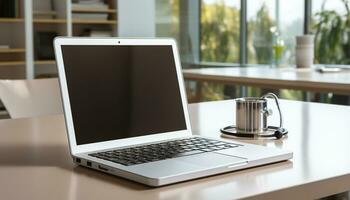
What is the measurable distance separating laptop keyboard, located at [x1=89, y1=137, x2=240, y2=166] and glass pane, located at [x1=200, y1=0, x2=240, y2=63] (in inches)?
187

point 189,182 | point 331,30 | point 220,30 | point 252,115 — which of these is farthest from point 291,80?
point 220,30

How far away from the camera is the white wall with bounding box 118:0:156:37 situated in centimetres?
509

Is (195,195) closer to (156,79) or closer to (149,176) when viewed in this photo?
(149,176)

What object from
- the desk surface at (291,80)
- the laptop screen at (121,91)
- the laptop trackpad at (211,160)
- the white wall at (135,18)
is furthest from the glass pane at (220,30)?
the laptop trackpad at (211,160)

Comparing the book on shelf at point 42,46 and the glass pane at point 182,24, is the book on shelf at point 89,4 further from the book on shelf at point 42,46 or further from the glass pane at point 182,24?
the glass pane at point 182,24

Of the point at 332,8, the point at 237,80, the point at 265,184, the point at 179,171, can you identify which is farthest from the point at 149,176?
the point at 332,8

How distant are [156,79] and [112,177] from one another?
0.34 meters

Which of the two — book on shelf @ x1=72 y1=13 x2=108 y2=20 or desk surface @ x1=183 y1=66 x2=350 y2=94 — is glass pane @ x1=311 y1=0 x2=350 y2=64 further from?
book on shelf @ x1=72 y1=13 x2=108 y2=20

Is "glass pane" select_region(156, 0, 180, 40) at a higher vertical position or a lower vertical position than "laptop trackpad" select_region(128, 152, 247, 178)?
higher

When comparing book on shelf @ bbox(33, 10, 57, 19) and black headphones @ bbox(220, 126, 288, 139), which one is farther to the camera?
book on shelf @ bbox(33, 10, 57, 19)

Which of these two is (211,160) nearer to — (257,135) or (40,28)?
(257,135)

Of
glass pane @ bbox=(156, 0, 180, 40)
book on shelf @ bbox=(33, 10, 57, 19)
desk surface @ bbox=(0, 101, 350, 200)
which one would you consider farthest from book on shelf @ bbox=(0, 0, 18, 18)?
desk surface @ bbox=(0, 101, 350, 200)

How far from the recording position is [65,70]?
114 cm

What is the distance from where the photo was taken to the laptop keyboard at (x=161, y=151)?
3.49ft
